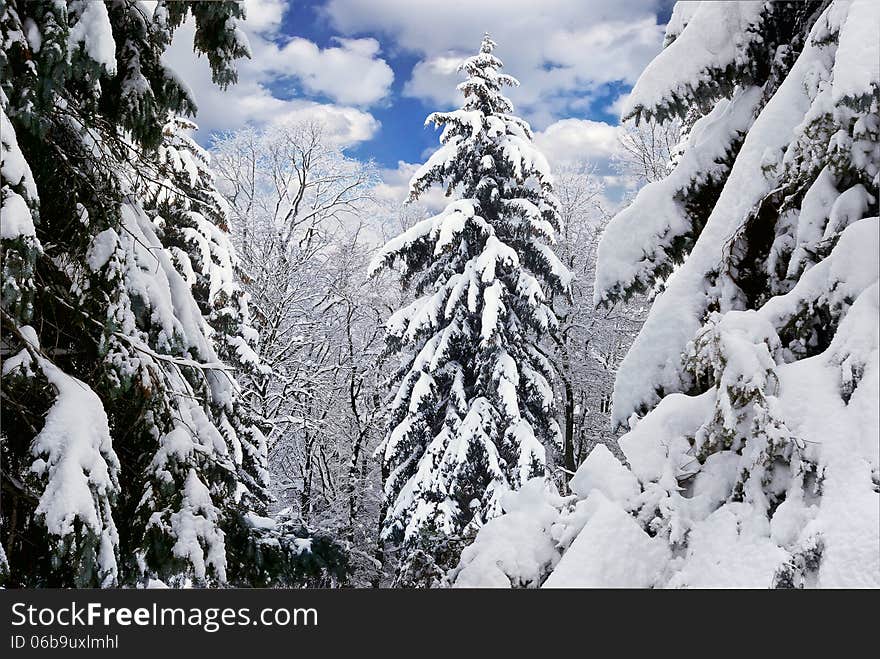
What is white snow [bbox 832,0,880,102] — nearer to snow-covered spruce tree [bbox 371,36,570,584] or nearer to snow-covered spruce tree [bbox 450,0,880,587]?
snow-covered spruce tree [bbox 450,0,880,587]

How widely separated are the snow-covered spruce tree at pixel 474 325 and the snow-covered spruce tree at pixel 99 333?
7.88 metres

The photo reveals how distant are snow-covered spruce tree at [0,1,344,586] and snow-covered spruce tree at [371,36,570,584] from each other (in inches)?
310

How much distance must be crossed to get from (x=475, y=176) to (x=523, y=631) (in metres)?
11.6

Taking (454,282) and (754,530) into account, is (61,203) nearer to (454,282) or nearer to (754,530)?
(754,530)

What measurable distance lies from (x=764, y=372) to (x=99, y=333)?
10.1 feet

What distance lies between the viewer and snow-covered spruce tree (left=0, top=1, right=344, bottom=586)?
2779 mm

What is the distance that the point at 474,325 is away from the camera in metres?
12.4

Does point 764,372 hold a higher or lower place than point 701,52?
lower

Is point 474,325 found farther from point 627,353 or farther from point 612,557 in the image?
point 612,557

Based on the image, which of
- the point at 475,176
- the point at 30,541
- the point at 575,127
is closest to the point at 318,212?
the point at 475,176

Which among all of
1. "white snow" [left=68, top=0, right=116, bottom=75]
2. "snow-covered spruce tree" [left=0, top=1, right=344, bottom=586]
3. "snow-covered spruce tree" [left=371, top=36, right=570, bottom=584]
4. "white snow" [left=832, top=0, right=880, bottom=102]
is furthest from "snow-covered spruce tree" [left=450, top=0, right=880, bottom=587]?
"snow-covered spruce tree" [left=371, top=36, right=570, bottom=584]

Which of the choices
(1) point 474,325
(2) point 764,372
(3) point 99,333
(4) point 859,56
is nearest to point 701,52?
(4) point 859,56

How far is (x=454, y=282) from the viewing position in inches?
484

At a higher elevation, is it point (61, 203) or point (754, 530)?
point (61, 203)
